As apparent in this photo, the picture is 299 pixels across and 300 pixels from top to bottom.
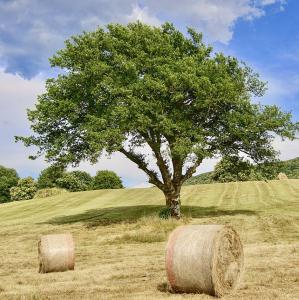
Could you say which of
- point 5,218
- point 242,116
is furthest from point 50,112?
point 5,218

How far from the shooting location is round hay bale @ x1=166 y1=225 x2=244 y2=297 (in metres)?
11.7

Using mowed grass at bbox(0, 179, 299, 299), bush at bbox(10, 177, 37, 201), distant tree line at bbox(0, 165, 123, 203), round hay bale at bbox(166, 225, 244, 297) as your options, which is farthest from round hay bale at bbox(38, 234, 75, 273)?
bush at bbox(10, 177, 37, 201)

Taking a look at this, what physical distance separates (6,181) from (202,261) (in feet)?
350

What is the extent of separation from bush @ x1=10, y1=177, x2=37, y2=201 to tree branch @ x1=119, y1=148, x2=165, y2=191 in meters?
69.5

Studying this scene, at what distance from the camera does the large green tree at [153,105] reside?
34.9 metres

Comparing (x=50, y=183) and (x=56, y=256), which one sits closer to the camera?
(x=56, y=256)

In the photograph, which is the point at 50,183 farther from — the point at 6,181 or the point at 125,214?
the point at 125,214

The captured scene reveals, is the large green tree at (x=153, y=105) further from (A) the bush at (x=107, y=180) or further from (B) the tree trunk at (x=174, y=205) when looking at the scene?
(A) the bush at (x=107, y=180)

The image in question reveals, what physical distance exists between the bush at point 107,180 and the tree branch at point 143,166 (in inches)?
2450

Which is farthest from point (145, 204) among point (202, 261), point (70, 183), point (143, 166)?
point (70, 183)

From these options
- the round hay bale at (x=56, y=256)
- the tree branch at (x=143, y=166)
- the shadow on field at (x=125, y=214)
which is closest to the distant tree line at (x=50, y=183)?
the shadow on field at (x=125, y=214)

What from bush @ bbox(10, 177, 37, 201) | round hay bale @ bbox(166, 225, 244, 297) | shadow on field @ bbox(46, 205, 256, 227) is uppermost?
bush @ bbox(10, 177, 37, 201)

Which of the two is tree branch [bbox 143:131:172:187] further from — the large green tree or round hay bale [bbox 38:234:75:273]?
round hay bale [bbox 38:234:75:273]

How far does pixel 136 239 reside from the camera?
2634 centimetres
